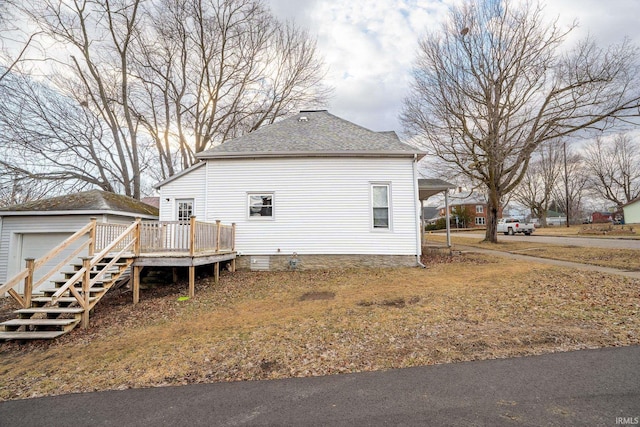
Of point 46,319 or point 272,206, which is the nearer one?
point 46,319

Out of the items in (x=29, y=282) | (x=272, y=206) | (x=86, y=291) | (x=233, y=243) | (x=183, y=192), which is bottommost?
(x=86, y=291)

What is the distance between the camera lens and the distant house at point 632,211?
38344 millimetres

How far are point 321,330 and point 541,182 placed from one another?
51742 millimetres

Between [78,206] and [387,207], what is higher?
[78,206]

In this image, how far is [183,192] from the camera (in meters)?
11.6

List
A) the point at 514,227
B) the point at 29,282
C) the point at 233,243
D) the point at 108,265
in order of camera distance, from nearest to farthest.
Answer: the point at 29,282
the point at 108,265
the point at 233,243
the point at 514,227

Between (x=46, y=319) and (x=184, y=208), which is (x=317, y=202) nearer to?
(x=184, y=208)

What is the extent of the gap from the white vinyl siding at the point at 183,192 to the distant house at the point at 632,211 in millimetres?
52536

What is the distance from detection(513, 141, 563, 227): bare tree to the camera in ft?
131

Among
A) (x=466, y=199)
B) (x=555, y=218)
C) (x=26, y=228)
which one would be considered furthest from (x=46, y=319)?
(x=555, y=218)

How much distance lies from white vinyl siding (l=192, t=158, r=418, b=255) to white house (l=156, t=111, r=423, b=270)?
4cm

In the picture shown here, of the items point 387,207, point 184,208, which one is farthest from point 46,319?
point 387,207

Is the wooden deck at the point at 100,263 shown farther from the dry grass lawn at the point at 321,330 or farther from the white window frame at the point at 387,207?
the white window frame at the point at 387,207

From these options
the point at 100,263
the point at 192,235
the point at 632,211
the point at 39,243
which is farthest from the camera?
the point at 632,211
